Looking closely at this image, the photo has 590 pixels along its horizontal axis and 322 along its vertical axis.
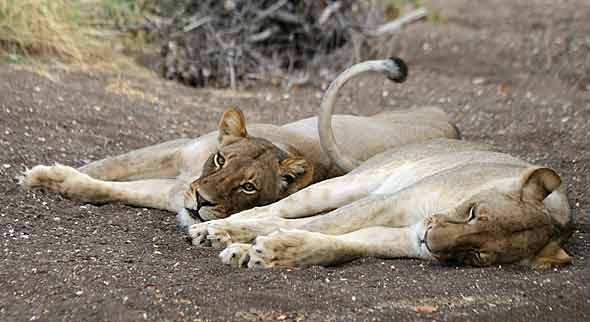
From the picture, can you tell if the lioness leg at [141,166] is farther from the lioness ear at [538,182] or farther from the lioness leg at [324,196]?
the lioness ear at [538,182]

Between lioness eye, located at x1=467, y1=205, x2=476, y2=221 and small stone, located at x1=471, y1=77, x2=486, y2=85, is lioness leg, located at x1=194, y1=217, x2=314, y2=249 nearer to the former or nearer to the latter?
lioness eye, located at x1=467, y1=205, x2=476, y2=221

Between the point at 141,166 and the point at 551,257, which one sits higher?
the point at 551,257

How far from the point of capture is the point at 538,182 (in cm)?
402

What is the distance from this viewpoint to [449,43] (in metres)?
10.7

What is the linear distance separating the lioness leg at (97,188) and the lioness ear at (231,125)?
32cm

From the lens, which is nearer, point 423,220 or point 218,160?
point 423,220

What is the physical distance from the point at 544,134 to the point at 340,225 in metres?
3.31

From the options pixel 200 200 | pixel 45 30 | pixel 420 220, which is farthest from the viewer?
pixel 45 30

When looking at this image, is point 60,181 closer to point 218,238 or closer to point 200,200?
point 200,200

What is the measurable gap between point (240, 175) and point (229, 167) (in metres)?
0.06

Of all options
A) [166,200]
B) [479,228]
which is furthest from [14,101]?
[479,228]

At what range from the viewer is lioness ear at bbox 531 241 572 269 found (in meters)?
4.00

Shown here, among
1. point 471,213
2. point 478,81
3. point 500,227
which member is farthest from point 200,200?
point 478,81

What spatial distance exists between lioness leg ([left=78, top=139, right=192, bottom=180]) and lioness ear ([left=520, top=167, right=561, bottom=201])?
1882mm
